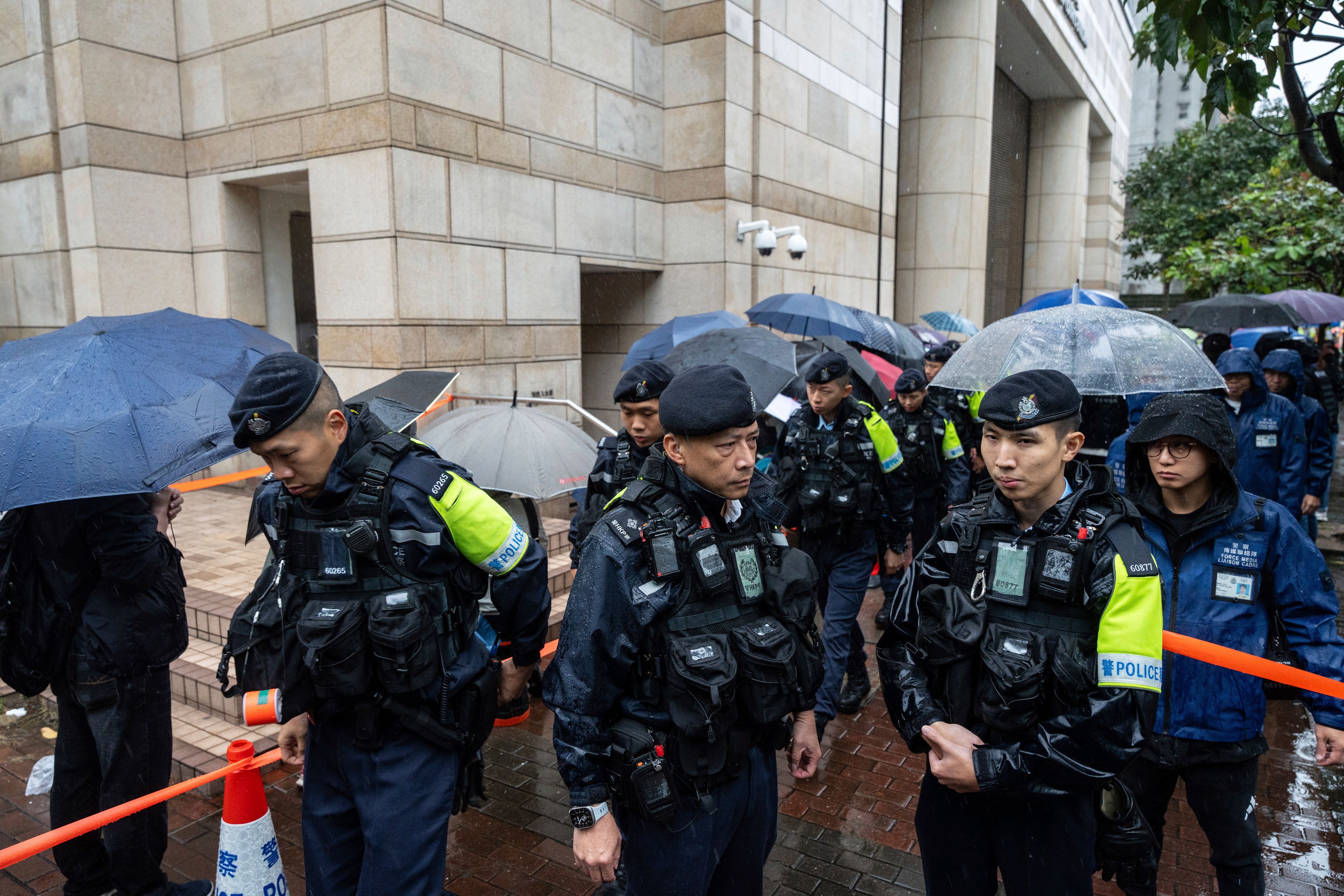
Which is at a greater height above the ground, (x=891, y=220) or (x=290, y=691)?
(x=891, y=220)

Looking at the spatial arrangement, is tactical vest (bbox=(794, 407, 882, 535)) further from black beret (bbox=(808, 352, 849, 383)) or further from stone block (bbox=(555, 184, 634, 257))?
stone block (bbox=(555, 184, 634, 257))

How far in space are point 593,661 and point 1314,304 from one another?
13.8m

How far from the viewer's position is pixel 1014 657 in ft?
7.68

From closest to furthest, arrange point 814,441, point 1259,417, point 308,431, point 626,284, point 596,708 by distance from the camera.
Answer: point 596,708 → point 308,431 → point 814,441 → point 1259,417 → point 626,284

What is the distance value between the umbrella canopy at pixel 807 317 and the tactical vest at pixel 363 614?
7165 mm

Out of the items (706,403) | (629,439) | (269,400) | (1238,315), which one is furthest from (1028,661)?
(1238,315)

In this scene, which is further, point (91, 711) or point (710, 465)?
point (91, 711)

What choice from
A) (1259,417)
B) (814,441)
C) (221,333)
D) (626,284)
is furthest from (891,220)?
(221,333)

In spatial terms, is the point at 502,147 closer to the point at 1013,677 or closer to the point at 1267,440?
the point at 1267,440

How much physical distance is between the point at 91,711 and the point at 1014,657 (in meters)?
3.27

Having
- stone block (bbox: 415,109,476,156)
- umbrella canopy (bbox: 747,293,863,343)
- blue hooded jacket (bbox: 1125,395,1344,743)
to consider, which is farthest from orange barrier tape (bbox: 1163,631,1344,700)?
stone block (bbox: 415,109,476,156)

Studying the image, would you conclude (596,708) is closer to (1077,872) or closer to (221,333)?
(1077,872)

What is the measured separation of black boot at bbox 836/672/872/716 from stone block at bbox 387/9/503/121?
6437 millimetres

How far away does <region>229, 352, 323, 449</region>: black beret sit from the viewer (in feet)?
8.00
